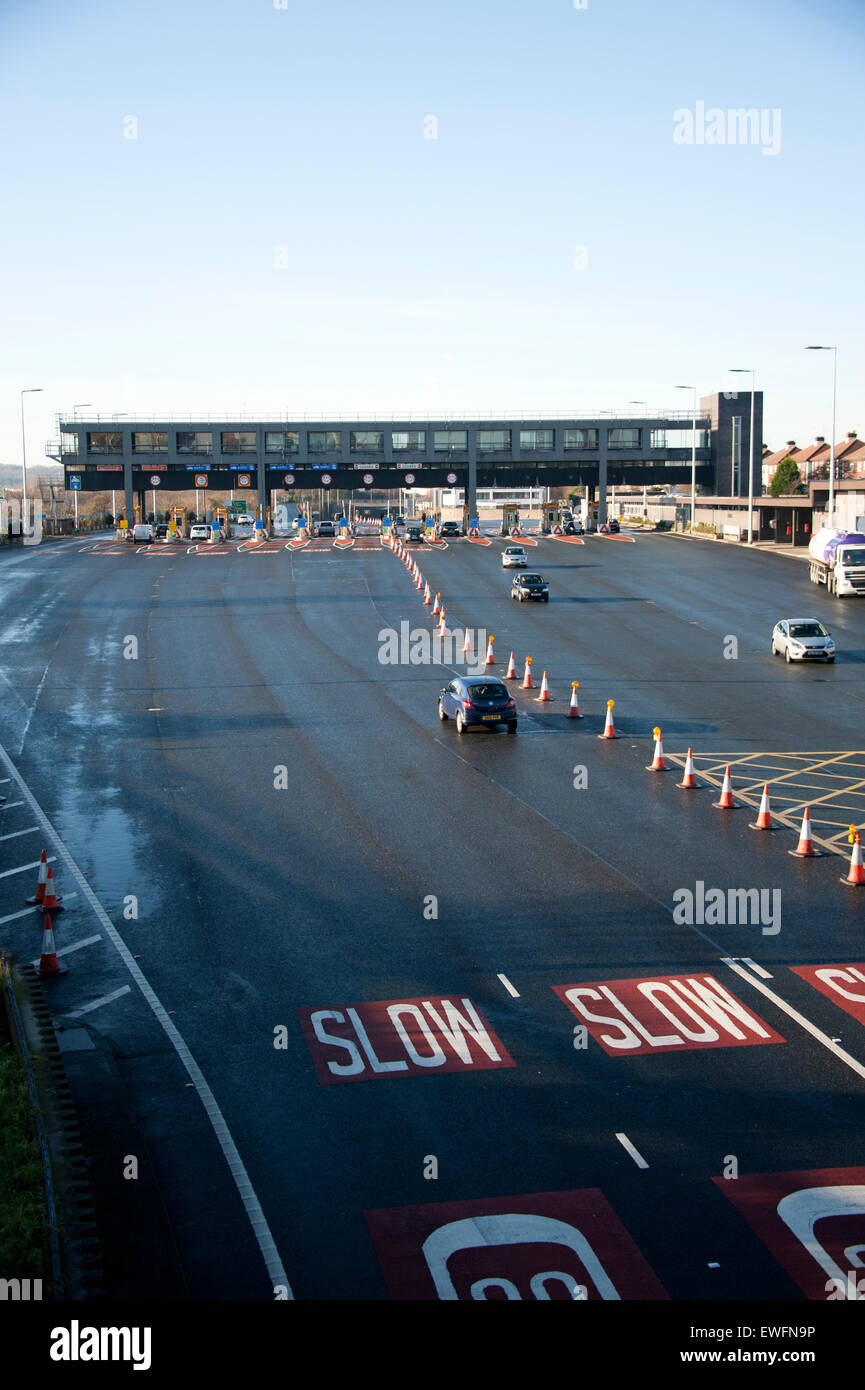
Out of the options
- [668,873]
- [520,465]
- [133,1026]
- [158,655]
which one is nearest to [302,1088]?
[133,1026]

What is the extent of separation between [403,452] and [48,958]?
93.8 metres

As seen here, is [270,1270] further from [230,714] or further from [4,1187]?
[230,714]

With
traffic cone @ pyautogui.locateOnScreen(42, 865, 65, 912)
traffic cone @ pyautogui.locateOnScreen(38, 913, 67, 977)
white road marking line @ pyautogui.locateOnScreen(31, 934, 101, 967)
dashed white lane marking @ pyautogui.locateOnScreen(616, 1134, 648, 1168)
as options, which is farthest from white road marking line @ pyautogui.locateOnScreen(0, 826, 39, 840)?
dashed white lane marking @ pyautogui.locateOnScreen(616, 1134, 648, 1168)

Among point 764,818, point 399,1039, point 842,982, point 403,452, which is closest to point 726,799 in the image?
point 764,818

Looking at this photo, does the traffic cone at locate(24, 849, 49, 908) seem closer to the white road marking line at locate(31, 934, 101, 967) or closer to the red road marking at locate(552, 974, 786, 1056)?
the white road marking line at locate(31, 934, 101, 967)

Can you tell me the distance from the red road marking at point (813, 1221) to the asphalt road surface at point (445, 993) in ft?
0.11

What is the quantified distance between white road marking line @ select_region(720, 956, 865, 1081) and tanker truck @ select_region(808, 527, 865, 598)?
41.4m

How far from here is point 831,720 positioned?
3123cm

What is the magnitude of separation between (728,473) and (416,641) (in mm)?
73991

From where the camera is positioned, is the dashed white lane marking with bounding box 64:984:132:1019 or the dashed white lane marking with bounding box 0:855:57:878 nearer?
the dashed white lane marking with bounding box 64:984:132:1019

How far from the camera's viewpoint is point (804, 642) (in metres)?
39.5

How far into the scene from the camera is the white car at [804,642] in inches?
1545

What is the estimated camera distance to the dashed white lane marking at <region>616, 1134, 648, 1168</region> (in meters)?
11.1

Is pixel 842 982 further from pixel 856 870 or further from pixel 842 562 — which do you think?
pixel 842 562
